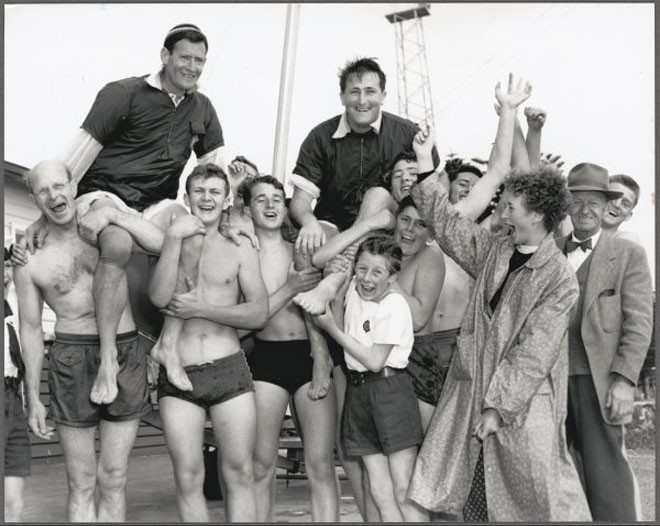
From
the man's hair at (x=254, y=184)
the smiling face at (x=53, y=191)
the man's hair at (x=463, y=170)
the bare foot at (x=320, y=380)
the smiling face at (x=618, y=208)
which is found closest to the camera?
the smiling face at (x=53, y=191)

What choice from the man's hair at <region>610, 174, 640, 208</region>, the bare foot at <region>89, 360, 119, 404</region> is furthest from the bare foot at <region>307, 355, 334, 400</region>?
the man's hair at <region>610, 174, 640, 208</region>

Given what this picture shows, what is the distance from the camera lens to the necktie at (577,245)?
5410mm

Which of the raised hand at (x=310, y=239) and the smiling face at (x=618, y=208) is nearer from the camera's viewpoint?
the raised hand at (x=310, y=239)

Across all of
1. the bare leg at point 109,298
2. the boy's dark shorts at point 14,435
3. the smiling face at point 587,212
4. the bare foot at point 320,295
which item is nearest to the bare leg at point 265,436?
the bare foot at point 320,295

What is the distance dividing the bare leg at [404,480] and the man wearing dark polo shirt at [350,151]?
1.55 meters

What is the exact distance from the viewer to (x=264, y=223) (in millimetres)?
5516

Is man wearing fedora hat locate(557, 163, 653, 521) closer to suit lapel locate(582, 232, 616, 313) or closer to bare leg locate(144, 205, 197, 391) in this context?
suit lapel locate(582, 232, 616, 313)

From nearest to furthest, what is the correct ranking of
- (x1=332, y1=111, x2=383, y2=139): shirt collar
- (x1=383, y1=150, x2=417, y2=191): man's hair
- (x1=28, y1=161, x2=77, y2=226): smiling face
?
(x1=28, y1=161, x2=77, y2=226): smiling face, (x1=383, y1=150, x2=417, y2=191): man's hair, (x1=332, y1=111, x2=383, y2=139): shirt collar

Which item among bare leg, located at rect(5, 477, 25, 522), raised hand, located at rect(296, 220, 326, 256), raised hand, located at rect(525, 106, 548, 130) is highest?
raised hand, located at rect(525, 106, 548, 130)

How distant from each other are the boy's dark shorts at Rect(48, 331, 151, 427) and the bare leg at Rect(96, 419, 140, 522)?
0.07m

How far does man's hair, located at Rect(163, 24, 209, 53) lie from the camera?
5559mm

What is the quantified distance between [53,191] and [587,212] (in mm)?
3041

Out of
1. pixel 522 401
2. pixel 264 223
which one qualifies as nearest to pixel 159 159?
pixel 264 223

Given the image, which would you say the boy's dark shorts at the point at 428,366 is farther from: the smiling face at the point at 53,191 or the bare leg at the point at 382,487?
the smiling face at the point at 53,191
